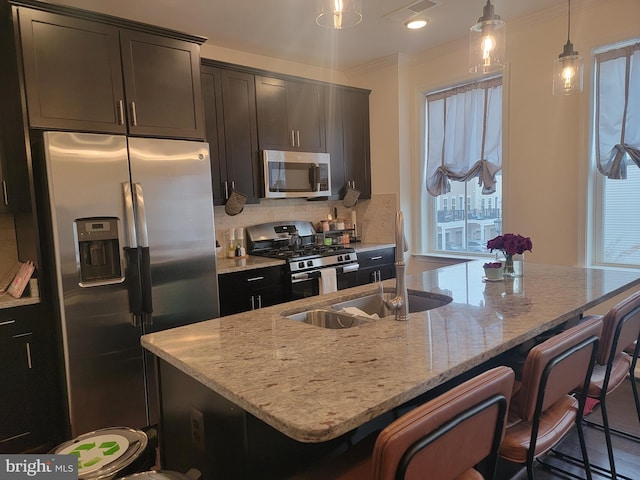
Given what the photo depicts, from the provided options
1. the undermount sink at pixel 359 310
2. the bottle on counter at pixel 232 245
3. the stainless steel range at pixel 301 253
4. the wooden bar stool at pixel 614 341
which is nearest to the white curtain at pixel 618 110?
the wooden bar stool at pixel 614 341

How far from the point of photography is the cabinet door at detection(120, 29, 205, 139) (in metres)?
2.65

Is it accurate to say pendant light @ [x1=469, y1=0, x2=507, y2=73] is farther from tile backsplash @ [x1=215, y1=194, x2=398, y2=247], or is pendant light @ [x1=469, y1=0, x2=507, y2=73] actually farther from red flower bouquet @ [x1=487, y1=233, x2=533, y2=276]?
tile backsplash @ [x1=215, y1=194, x2=398, y2=247]

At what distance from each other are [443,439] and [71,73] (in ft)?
8.80

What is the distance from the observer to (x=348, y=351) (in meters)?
1.33

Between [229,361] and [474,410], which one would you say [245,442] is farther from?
[474,410]

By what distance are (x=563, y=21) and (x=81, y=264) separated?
3864 millimetres

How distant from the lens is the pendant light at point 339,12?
159 cm

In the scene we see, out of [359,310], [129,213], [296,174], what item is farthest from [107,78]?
[359,310]

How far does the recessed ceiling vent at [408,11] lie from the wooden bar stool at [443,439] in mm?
2905

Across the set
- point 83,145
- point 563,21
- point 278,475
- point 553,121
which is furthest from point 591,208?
point 83,145

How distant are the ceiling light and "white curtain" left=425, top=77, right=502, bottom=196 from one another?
2.73ft

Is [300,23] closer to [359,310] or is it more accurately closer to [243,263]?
[243,263]

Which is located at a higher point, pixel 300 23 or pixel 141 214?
pixel 300 23

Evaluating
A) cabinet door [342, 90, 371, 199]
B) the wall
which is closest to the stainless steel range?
cabinet door [342, 90, 371, 199]
